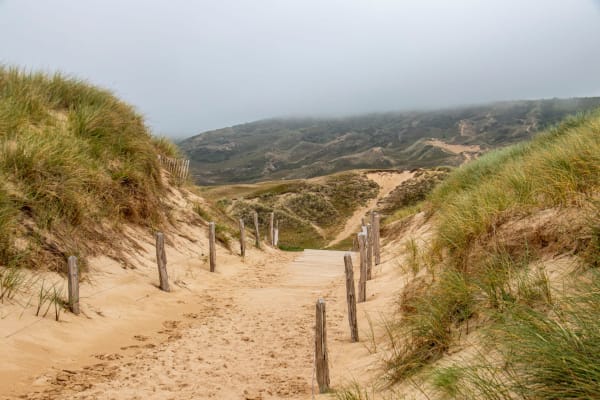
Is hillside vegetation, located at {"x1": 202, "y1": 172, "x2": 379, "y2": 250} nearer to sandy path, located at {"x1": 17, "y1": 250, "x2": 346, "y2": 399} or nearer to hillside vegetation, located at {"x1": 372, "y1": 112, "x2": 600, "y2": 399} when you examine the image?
sandy path, located at {"x1": 17, "y1": 250, "x2": 346, "y2": 399}

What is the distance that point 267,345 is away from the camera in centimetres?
749

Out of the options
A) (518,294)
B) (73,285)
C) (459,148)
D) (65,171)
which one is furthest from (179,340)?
(459,148)

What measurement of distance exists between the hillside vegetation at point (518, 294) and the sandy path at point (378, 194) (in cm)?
2957

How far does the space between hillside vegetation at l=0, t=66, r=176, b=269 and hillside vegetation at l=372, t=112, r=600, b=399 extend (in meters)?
6.69

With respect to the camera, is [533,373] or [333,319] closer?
[533,373]

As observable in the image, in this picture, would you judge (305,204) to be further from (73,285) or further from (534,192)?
(534,192)

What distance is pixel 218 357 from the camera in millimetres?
6805

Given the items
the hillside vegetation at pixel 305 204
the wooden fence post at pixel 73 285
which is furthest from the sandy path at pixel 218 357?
the hillside vegetation at pixel 305 204

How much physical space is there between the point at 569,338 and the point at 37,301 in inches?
286

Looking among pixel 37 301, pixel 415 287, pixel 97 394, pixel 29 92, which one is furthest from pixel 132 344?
pixel 29 92

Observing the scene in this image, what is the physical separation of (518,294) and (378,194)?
45278 mm

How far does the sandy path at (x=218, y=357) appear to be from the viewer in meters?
5.39

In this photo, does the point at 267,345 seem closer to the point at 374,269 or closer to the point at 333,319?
the point at 333,319

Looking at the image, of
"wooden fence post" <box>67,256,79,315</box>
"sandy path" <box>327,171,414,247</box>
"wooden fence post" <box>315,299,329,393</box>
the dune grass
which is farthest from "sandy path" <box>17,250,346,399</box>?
"sandy path" <box>327,171,414,247</box>
